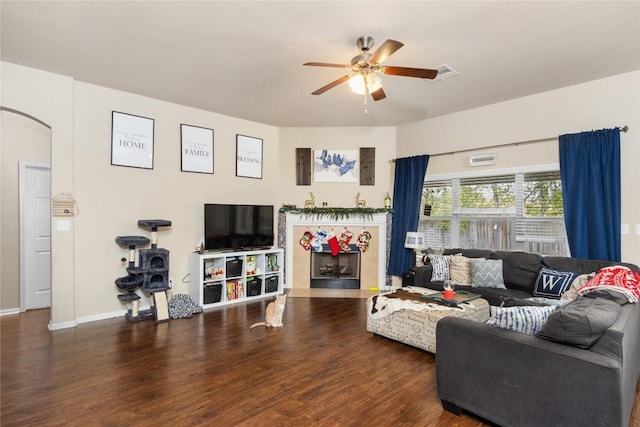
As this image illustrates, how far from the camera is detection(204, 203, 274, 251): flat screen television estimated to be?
15.7ft

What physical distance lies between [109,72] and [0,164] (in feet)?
7.08

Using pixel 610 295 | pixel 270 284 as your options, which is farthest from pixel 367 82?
pixel 270 284

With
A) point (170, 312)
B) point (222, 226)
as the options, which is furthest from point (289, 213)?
point (170, 312)

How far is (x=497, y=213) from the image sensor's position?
4.69 metres

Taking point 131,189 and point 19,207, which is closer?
point 131,189

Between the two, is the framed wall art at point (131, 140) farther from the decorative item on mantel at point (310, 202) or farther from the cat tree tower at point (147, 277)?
the decorative item on mantel at point (310, 202)

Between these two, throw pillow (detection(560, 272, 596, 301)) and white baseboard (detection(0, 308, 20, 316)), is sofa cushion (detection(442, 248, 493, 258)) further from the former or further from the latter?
white baseboard (detection(0, 308, 20, 316))

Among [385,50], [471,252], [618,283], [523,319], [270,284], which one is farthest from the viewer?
[270,284]

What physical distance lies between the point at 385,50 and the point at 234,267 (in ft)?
12.1

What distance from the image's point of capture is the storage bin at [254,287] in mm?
5117

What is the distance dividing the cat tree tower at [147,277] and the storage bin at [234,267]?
2.94 ft

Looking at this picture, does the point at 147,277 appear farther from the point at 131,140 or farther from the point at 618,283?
the point at 618,283

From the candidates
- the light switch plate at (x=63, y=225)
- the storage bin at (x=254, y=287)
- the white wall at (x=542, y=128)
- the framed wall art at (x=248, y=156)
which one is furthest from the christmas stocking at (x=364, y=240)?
the light switch plate at (x=63, y=225)

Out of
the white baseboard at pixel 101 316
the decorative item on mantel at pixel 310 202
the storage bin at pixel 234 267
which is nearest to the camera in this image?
the white baseboard at pixel 101 316
